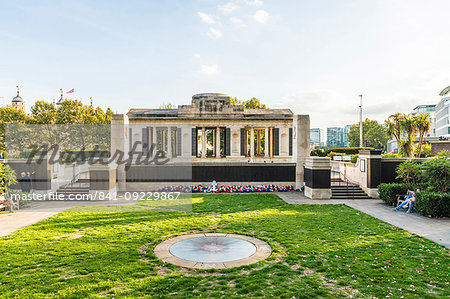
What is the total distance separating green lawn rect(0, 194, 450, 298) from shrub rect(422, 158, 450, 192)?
15.1 ft

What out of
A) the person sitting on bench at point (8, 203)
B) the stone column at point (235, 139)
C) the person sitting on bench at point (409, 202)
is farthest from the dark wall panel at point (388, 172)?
the person sitting on bench at point (8, 203)

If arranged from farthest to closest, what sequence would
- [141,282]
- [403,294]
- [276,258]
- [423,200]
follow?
[423,200]
[276,258]
[141,282]
[403,294]

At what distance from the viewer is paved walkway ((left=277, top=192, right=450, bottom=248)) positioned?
10.7 meters

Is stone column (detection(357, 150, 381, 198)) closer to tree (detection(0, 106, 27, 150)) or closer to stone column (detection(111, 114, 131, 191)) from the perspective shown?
stone column (detection(111, 114, 131, 191))

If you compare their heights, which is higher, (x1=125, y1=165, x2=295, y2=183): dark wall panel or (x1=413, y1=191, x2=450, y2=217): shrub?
(x1=125, y1=165, x2=295, y2=183): dark wall panel

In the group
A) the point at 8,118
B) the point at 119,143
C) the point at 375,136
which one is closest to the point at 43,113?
the point at 8,118

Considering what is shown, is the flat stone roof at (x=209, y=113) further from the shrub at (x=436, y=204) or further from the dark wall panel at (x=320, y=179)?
the shrub at (x=436, y=204)

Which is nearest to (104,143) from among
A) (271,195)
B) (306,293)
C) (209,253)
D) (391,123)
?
(271,195)

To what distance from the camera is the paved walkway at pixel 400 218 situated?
10.7 metres

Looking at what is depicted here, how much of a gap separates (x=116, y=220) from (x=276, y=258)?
293 inches

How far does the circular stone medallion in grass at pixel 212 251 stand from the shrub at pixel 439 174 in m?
10.6

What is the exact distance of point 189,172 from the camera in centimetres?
2239

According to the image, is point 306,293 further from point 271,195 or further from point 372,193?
point 372,193

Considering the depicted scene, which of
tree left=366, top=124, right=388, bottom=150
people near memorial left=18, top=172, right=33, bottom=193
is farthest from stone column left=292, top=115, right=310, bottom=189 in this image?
tree left=366, top=124, right=388, bottom=150
